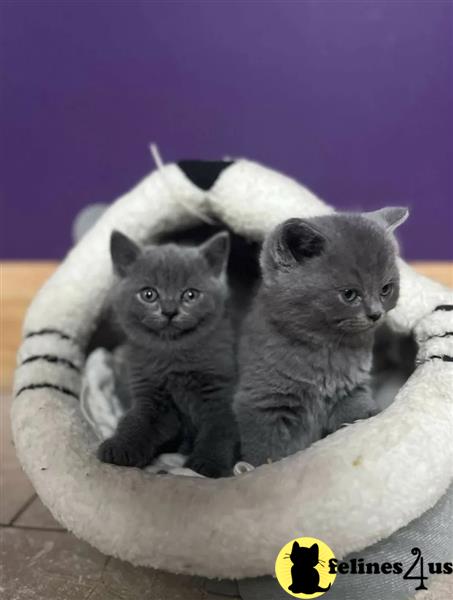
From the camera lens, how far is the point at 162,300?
3.76ft

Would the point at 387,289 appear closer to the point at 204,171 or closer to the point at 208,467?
the point at 208,467

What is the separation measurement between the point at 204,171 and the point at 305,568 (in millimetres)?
851

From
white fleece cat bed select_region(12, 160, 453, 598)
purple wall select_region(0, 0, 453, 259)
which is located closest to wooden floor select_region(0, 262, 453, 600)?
white fleece cat bed select_region(12, 160, 453, 598)

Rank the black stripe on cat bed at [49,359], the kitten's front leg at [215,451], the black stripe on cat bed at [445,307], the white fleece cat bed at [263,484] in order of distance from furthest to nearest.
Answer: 1. the black stripe on cat bed at [49,359]
2. the black stripe on cat bed at [445,307]
3. the kitten's front leg at [215,451]
4. the white fleece cat bed at [263,484]

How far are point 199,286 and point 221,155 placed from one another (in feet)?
2.60

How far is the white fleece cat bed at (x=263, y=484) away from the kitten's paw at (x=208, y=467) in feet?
0.42

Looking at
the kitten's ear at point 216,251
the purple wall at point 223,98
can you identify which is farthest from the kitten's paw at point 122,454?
the purple wall at point 223,98

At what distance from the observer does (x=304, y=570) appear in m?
0.83

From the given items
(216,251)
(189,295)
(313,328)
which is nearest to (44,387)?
(189,295)

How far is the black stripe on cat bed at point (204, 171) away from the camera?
4.29ft

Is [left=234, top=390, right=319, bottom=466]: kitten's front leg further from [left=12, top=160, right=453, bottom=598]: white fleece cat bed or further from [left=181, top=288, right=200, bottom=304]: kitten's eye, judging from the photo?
[left=181, top=288, right=200, bottom=304]: kitten's eye

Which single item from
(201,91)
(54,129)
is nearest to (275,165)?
(201,91)

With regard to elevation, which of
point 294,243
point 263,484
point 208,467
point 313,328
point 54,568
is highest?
point 294,243

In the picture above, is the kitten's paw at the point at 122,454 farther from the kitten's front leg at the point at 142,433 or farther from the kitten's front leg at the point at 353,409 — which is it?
the kitten's front leg at the point at 353,409
